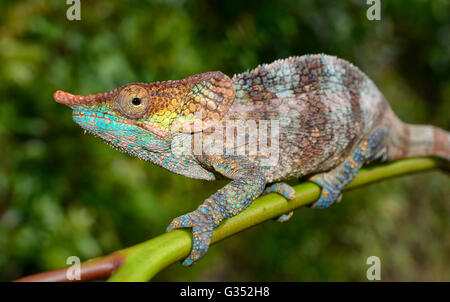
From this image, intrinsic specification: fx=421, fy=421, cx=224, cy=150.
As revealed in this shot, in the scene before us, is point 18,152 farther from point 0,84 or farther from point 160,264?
point 160,264

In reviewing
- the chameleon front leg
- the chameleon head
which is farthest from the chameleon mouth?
the chameleon front leg

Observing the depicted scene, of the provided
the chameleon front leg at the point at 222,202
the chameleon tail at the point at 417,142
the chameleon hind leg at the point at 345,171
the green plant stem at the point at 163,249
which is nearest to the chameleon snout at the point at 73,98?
the chameleon front leg at the point at 222,202

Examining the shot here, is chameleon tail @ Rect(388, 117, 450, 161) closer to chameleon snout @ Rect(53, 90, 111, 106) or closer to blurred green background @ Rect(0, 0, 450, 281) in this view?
blurred green background @ Rect(0, 0, 450, 281)

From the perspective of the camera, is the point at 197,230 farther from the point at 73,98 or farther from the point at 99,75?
the point at 99,75

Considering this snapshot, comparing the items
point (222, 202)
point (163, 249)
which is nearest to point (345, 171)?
point (222, 202)

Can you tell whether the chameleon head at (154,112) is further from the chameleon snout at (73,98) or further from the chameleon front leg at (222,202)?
the chameleon front leg at (222,202)

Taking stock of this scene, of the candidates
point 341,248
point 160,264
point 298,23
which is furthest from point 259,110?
point 341,248
